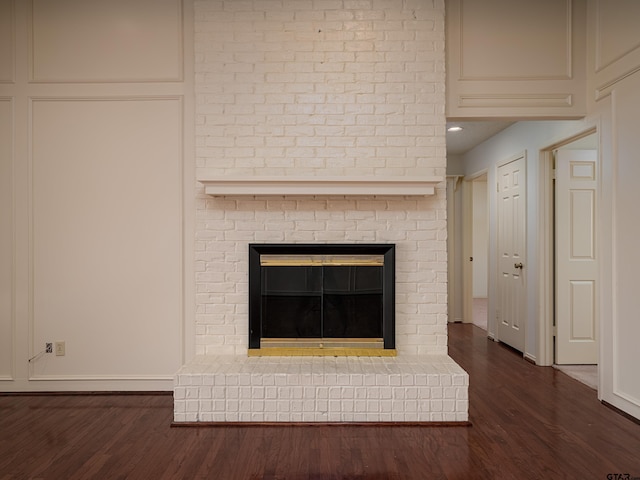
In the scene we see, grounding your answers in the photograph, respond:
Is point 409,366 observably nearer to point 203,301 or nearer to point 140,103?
point 203,301

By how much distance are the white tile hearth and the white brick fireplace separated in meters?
0.43

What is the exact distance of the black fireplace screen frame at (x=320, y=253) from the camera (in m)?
2.97

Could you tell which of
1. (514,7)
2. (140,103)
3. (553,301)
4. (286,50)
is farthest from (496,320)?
(140,103)

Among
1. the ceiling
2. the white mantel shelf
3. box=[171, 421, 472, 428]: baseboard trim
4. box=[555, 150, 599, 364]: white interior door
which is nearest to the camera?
box=[171, 421, 472, 428]: baseboard trim

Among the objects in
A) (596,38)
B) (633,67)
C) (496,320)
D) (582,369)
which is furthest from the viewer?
(496,320)

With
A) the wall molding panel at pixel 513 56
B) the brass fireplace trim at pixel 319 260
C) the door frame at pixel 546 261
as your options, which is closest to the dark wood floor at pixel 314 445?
the door frame at pixel 546 261

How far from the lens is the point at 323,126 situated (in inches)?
120

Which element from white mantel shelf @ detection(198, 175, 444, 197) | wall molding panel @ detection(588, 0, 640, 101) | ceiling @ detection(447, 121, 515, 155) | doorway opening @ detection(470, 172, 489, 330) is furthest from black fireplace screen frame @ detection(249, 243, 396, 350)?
doorway opening @ detection(470, 172, 489, 330)

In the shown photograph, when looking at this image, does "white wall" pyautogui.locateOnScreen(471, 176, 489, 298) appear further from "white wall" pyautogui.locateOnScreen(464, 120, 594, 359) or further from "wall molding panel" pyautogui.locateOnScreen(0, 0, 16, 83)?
"wall molding panel" pyautogui.locateOnScreen(0, 0, 16, 83)

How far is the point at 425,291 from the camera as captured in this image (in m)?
3.06

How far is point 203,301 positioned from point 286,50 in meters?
1.94

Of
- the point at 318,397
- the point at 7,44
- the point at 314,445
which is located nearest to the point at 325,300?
the point at 318,397

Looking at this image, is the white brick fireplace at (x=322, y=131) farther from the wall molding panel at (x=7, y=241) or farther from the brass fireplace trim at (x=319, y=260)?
the wall molding panel at (x=7, y=241)

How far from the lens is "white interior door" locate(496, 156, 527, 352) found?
167 inches
